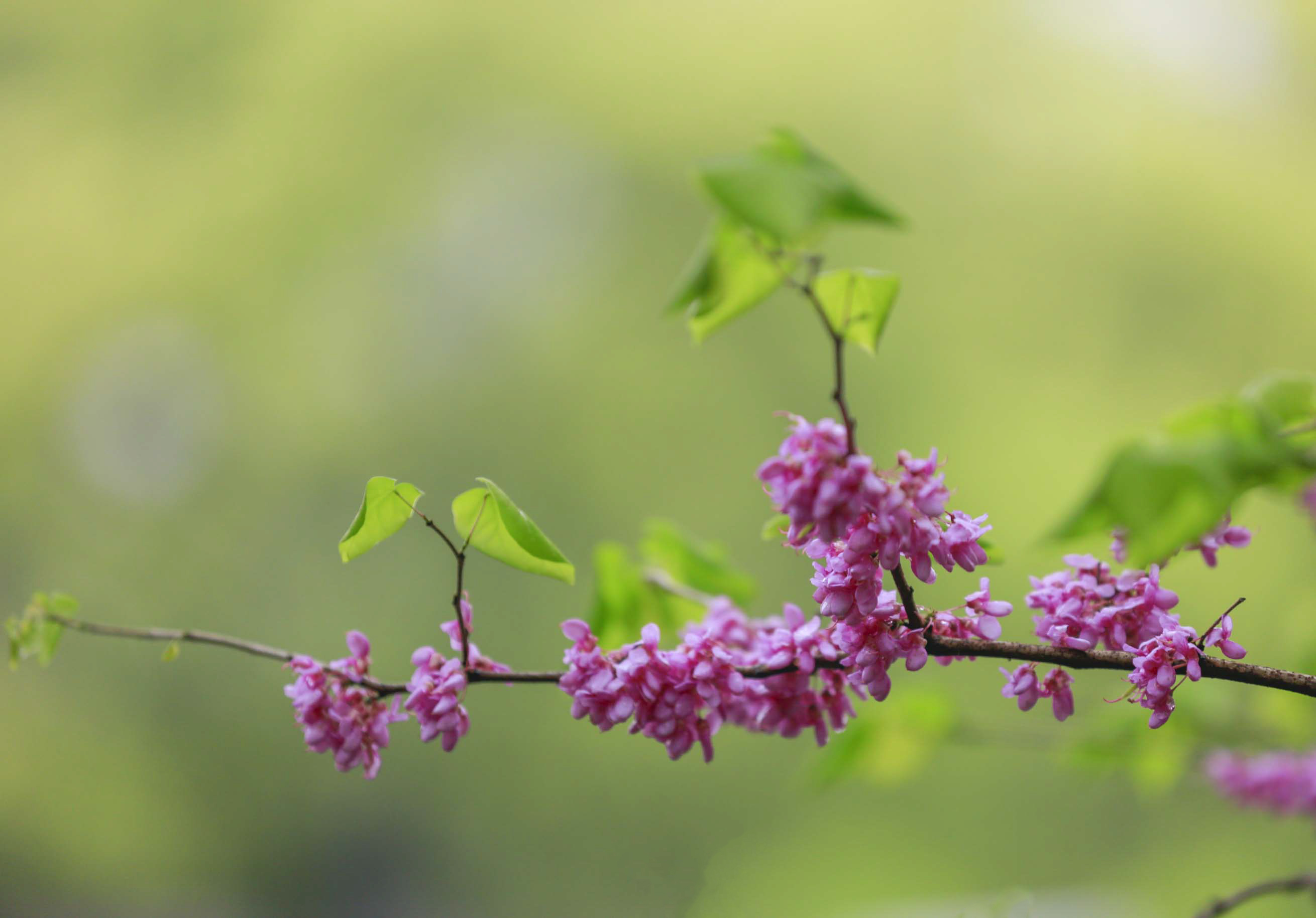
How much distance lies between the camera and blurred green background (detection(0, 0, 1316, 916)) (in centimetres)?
334

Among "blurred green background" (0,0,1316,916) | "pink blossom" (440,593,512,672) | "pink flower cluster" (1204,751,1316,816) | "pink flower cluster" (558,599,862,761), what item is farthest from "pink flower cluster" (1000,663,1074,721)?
"blurred green background" (0,0,1316,916)

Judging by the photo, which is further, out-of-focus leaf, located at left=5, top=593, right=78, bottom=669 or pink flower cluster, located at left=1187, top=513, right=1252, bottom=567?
out-of-focus leaf, located at left=5, top=593, right=78, bottom=669

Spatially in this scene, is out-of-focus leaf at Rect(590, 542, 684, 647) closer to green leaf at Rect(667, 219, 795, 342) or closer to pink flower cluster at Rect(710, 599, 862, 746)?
pink flower cluster at Rect(710, 599, 862, 746)

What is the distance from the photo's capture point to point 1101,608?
53 cm


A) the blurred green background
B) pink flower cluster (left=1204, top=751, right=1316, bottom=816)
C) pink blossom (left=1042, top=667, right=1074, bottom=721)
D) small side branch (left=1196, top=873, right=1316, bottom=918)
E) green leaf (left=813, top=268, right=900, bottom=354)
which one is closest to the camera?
green leaf (left=813, top=268, right=900, bottom=354)

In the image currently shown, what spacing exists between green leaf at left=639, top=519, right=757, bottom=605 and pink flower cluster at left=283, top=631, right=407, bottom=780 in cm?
40

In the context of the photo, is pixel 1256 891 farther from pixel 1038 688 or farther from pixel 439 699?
pixel 439 699

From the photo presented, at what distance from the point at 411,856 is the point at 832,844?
5.78ft

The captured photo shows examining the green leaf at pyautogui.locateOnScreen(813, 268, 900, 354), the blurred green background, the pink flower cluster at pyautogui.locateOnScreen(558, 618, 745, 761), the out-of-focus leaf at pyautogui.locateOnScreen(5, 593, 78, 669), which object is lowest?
the pink flower cluster at pyautogui.locateOnScreen(558, 618, 745, 761)

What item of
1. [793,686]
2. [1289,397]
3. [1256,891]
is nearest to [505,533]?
[793,686]

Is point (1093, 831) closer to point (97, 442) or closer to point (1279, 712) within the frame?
point (1279, 712)

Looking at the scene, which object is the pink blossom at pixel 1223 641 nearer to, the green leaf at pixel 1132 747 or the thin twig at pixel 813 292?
the thin twig at pixel 813 292

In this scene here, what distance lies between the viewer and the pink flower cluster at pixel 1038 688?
0.54m

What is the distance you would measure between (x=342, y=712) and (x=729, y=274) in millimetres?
393
